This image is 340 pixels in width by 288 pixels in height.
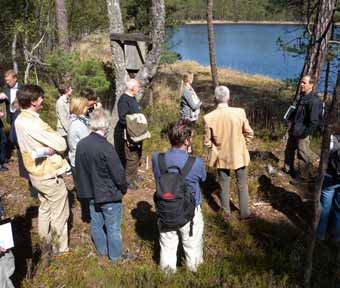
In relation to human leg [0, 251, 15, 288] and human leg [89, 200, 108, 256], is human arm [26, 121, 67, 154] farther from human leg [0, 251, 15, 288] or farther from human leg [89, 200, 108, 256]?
human leg [0, 251, 15, 288]

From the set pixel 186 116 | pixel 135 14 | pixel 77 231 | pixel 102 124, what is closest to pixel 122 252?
pixel 77 231

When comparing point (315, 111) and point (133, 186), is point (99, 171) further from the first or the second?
point (315, 111)

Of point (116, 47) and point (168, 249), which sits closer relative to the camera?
point (168, 249)

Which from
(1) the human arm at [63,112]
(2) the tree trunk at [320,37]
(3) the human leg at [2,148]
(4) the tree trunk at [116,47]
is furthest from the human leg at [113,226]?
(2) the tree trunk at [320,37]

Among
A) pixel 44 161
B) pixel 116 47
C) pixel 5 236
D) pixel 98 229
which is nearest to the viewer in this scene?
pixel 5 236

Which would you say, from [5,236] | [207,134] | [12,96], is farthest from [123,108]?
[5,236]

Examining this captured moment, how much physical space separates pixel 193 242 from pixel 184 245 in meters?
0.09

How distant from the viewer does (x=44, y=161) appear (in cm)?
378

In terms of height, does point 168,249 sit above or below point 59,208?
below

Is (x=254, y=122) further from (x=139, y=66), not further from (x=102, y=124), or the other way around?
(x=102, y=124)

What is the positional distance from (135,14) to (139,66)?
17.8ft

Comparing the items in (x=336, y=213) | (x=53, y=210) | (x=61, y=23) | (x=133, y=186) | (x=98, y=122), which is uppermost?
(x=61, y=23)

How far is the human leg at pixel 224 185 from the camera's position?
484 centimetres

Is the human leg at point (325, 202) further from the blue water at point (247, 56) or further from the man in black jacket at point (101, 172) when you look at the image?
the blue water at point (247, 56)
